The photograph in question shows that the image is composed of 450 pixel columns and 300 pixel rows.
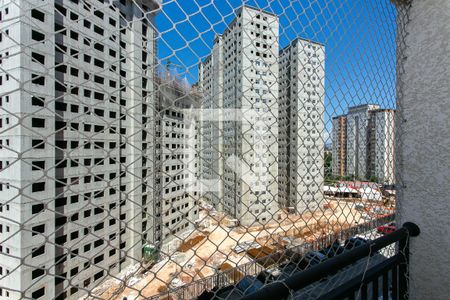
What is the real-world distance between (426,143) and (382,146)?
240mm

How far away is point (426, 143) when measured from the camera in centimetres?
88

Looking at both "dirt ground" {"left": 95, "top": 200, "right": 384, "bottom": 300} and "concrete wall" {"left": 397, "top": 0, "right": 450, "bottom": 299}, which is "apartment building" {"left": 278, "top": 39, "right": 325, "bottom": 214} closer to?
"dirt ground" {"left": 95, "top": 200, "right": 384, "bottom": 300}

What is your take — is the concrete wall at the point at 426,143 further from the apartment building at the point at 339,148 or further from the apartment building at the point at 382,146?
the apartment building at the point at 339,148

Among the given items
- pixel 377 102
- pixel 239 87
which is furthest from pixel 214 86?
pixel 377 102

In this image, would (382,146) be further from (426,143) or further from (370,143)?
(426,143)

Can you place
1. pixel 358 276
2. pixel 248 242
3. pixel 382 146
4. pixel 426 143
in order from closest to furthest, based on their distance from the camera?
pixel 358 276 < pixel 426 143 < pixel 248 242 < pixel 382 146

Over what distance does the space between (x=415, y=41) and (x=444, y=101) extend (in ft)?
0.98

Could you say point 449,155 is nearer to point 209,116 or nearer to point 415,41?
point 415,41

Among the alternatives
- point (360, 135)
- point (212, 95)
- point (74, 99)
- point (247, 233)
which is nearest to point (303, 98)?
point (212, 95)

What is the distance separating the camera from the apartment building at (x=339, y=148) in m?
1.19

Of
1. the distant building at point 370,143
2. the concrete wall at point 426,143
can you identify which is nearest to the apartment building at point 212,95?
the distant building at point 370,143

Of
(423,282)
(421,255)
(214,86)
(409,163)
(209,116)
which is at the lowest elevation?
(423,282)

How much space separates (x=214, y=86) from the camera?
0.85 meters

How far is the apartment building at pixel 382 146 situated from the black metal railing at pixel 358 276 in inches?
13.3
